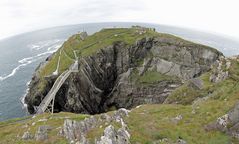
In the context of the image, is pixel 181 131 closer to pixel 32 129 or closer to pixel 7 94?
pixel 32 129

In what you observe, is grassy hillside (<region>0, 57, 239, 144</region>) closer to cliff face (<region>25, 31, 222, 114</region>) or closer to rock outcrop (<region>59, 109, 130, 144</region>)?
rock outcrop (<region>59, 109, 130, 144</region>)

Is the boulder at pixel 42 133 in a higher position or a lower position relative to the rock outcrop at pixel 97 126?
lower

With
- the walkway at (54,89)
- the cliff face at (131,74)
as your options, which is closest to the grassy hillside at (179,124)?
the walkway at (54,89)

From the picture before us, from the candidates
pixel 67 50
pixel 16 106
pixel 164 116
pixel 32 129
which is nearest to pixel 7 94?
pixel 16 106

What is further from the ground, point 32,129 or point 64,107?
point 32,129

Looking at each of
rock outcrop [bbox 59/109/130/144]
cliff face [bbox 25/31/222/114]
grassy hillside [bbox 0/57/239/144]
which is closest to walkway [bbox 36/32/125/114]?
cliff face [bbox 25/31/222/114]

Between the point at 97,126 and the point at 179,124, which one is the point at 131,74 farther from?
the point at 97,126

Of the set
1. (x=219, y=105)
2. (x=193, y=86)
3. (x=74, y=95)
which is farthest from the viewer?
(x=74, y=95)

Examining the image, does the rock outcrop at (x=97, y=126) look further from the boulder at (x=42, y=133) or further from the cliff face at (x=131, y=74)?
the cliff face at (x=131, y=74)
